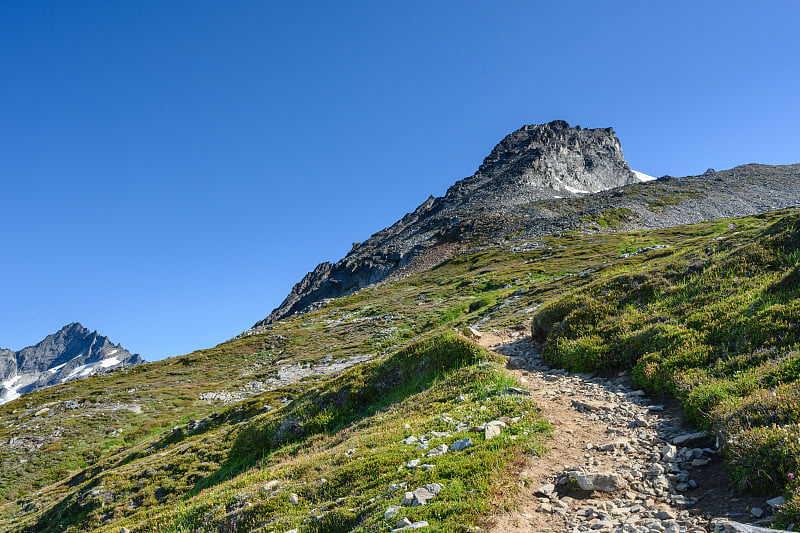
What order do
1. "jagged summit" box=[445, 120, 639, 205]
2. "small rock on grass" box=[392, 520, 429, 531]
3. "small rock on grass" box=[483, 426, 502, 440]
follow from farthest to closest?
"jagged summit" box=[445, 120, 639, 205]
"small rock on grass" box=[483, 426, 502, 440]
"small rock on grass" box=[392, 520, 429, 531]

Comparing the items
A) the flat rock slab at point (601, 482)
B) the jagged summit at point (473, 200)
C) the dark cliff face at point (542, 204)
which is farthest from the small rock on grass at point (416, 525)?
the jagged summit at point (473, 200)

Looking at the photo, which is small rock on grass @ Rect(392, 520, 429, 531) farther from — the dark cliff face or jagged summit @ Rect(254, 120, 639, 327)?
jagged summit @ Rect(254, 120, 639, 327)

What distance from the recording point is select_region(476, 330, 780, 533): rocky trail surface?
6448 millimetres

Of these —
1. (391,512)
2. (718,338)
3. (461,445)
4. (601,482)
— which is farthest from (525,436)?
(718,338)

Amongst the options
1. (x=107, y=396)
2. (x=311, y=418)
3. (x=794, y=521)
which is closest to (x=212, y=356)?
(x=107, y=396)

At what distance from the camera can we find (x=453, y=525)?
6789mm

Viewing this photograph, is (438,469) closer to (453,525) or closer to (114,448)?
(453,525)

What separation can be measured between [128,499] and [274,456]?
31.0 ft

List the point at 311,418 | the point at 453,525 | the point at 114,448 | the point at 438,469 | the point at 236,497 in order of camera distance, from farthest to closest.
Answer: the point at 114,448
the point at 311,418
the point at 236,497
the point at 438,469
the point at 453,525

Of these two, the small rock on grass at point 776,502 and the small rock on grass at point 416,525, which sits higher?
the small rock on grass at point 416,525

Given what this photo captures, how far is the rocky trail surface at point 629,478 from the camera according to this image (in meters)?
6.45

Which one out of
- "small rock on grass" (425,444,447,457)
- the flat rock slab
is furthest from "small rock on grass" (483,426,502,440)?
the flat rock slab

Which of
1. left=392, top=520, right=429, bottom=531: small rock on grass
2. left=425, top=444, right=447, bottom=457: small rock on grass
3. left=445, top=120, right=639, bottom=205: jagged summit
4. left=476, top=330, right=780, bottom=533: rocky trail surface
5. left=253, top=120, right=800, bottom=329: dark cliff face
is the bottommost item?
left=476, top=330, right=780, bottom=533: rocky trail surface

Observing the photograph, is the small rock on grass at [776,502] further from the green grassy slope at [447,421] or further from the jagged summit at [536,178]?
the jagged summit at [536,178]
